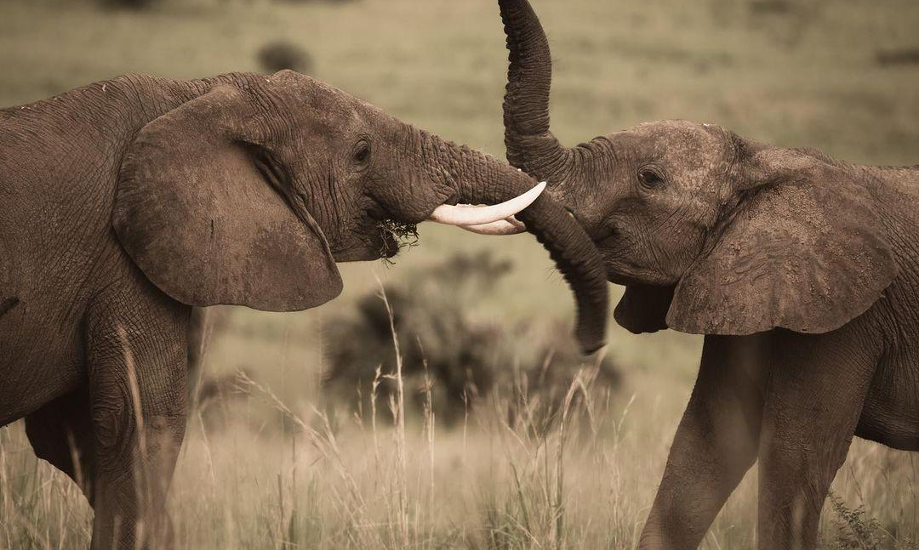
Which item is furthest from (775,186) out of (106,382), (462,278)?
(462,278)

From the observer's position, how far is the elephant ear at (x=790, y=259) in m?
6.16

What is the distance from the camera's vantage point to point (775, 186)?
6492 mm

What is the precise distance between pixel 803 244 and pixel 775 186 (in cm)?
36

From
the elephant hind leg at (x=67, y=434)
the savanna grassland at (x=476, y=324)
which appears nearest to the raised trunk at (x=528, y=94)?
the savanna grassland at (x=476, y=324)

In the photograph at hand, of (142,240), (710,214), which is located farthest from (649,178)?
(142,240)

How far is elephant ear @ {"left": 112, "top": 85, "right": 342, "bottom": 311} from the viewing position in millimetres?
5496

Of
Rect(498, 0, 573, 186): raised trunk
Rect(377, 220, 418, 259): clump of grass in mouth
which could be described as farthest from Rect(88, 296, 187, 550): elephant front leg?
Rect(498, 0, 573, 186): raised trunk

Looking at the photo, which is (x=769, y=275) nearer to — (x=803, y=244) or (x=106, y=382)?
(x=803, y=244)

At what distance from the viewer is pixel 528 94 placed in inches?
266

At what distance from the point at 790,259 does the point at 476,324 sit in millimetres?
8646

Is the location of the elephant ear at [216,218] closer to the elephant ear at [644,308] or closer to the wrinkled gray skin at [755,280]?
the wrinkled gray skin at [755,280]

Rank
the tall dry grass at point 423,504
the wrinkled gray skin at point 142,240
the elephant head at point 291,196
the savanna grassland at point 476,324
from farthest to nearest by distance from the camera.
→ 1. the savanna grassland at point 476,324
2. the tall dry grass at point 423,504
3. the elephant head at point 291,196
4. the wrinkled gray skin at point 142,240

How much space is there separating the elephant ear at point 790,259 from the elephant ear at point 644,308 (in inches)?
17.2

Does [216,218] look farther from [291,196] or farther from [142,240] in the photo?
[291,196]
